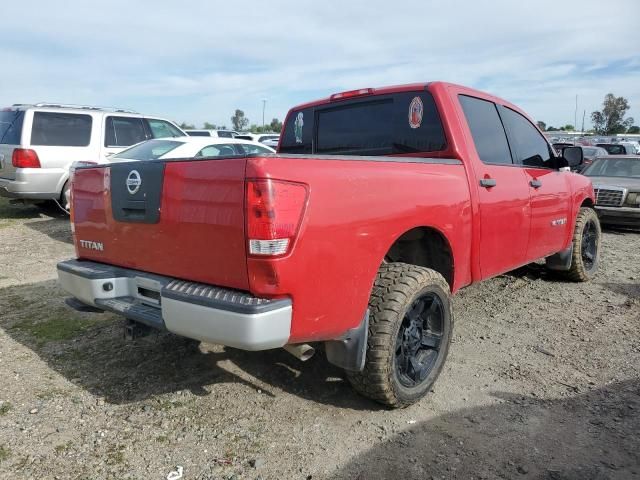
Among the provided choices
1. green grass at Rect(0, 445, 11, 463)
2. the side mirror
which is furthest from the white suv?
the side mirror

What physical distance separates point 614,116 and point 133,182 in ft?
247

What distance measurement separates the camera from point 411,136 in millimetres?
3688

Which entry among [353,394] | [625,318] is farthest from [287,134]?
[625,318]

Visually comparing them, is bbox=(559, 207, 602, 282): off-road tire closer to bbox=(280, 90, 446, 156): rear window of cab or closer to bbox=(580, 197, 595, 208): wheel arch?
bbox=(580, 197, 595, 208): wheel arch

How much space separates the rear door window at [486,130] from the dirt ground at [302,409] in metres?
1.45

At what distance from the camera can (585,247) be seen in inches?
232

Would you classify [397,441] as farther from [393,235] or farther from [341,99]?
[341,99]

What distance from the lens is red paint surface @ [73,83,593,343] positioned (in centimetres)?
225

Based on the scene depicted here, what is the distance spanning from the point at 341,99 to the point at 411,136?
0.75 meters

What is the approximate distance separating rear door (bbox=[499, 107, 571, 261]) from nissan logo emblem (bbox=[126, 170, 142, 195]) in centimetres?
303

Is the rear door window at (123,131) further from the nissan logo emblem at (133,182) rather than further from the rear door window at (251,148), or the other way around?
the nissan logo emblem at (133,182)

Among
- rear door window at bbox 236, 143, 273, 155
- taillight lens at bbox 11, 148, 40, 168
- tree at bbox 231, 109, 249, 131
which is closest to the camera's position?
rear door window at bbox 236, 143, 273, 155

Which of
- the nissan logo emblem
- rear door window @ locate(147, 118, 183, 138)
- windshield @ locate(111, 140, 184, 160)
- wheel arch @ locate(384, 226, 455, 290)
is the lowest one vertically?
wheel arch @ locate(384, 226, 455, 290)

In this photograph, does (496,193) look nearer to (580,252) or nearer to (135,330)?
(580,252)
